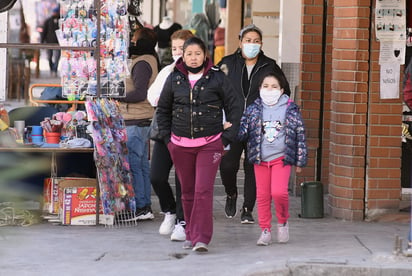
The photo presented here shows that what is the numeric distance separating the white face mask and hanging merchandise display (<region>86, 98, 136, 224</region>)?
1444 millimetres

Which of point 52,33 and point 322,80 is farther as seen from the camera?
point 52,33

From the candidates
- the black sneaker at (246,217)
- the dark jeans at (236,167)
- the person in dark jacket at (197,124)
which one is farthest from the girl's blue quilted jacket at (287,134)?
the black sneaker at (246,217)

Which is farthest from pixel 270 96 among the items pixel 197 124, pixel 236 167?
pixel 236 167

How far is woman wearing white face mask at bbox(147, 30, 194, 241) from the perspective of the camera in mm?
7192

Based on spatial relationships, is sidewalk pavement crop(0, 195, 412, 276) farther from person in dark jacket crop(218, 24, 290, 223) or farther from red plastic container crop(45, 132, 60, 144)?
red plastic container crop(45, 132, 60, 144)

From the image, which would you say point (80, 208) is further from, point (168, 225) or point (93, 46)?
point (93, 46)

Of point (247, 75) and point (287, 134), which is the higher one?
point (247, 75)

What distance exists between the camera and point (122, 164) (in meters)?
7.74

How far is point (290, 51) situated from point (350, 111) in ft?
8.79

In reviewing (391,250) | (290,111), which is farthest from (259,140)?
(391,250)

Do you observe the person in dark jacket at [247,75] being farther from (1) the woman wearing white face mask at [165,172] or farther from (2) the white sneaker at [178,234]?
(2) the white sneaker at [178,234]

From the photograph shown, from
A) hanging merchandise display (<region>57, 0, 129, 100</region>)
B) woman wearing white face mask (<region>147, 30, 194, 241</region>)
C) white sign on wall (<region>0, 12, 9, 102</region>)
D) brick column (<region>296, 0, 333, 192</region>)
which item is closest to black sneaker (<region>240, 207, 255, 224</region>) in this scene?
woman wearing white face mask (<region>147, 30, 194, 241</region>)

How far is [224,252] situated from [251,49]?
202 centimetres

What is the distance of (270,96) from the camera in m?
6.91
